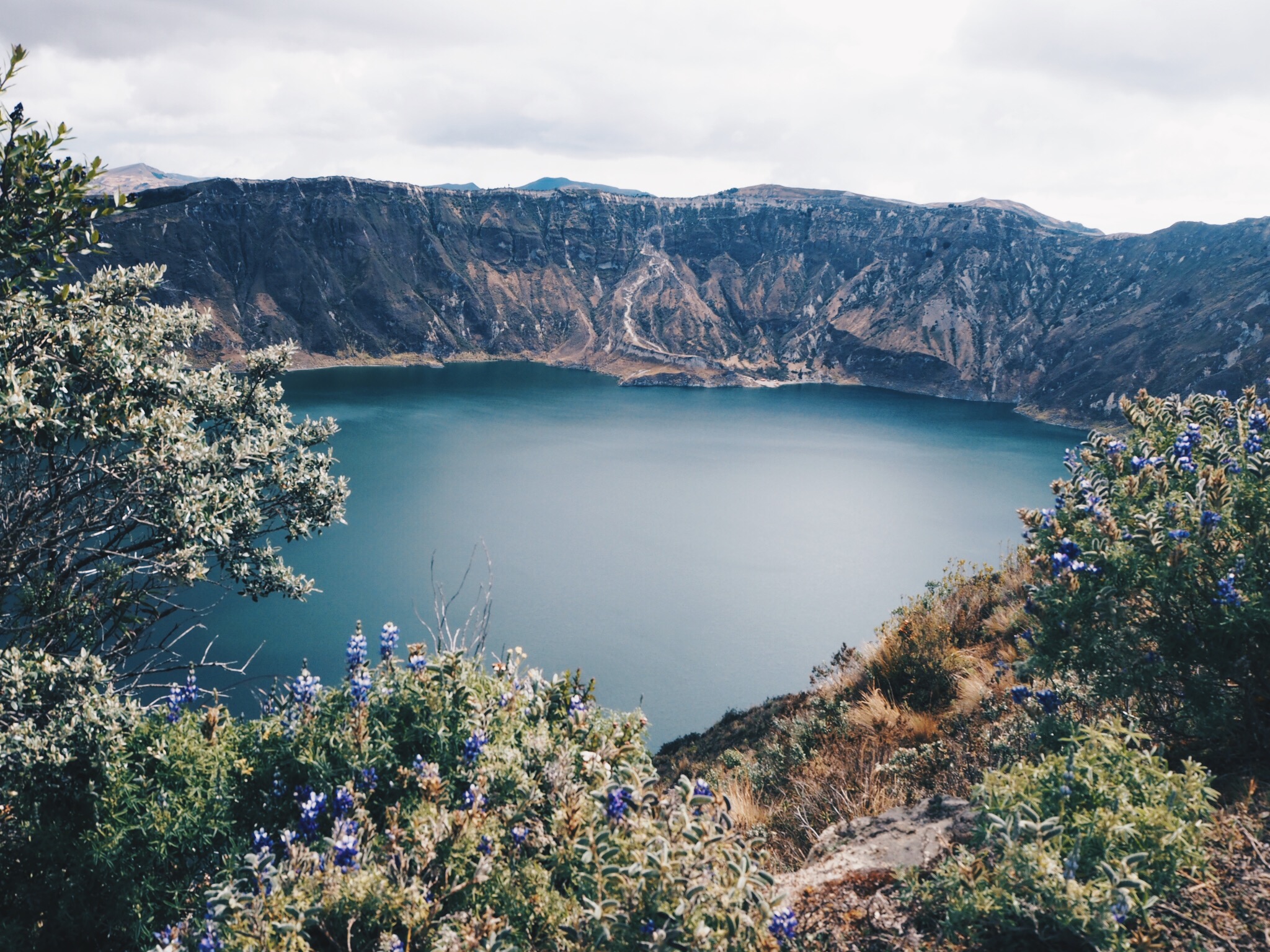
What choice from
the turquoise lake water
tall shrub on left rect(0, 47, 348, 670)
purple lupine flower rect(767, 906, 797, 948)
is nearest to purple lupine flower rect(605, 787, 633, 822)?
Result: purple lupine flower rect(767, 906, 797, 948)

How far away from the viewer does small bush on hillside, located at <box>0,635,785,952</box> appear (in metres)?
2.88

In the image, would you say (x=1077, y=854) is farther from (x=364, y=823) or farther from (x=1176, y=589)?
(x=364, y=823)

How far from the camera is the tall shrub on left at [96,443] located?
5387 millimetres

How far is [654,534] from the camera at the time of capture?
36938 mm

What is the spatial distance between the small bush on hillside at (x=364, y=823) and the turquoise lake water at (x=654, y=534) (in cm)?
829

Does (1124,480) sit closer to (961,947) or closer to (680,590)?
(961,947)

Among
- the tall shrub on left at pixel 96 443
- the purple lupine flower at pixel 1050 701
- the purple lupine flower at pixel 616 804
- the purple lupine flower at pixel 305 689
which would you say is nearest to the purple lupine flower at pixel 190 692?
the purple lupine flower at pixel 305 689

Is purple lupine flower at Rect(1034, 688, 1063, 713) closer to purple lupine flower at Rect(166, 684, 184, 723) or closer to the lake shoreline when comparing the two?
purple lupine flower at Rect(166, 684, 184, 723)

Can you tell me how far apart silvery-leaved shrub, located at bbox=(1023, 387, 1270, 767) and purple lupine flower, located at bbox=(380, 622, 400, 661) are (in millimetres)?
4585

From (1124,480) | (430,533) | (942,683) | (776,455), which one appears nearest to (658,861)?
(1124,480)

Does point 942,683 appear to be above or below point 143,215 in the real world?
below

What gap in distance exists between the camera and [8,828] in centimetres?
477

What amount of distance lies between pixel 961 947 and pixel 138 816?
15.8 ft

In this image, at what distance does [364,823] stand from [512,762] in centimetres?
86
